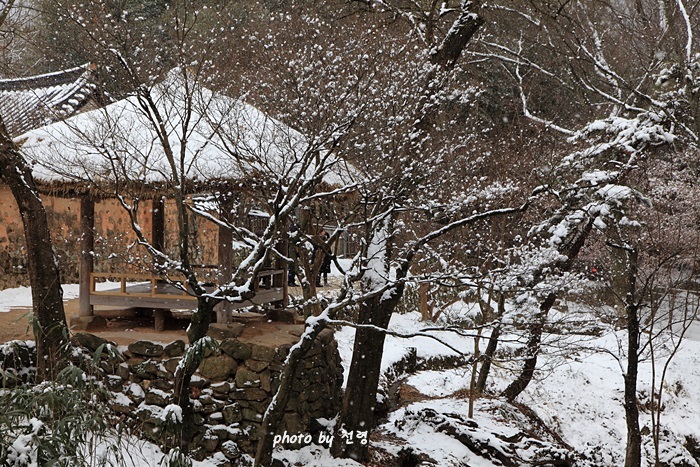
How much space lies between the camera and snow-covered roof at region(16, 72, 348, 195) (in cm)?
648

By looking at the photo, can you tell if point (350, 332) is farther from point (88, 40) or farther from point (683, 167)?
point (683, 167)

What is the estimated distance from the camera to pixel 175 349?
7324 millimetres

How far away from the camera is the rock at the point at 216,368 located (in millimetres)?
7227

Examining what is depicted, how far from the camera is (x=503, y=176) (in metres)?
9.81

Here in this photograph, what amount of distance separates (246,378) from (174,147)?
2.97 m

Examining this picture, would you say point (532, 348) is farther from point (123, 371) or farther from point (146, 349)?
point (123, 371)

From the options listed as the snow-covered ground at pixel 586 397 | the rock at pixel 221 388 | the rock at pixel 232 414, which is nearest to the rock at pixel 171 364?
the rock at pixel 221 388

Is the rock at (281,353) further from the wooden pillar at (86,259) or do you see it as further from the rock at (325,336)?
the wooden pillar at (86,259)

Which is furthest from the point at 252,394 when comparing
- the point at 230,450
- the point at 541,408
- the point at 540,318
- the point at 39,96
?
the point at 39,96

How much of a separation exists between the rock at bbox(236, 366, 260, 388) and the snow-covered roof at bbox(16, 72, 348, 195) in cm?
226

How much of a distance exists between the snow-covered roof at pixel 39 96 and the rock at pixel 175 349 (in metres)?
4.80

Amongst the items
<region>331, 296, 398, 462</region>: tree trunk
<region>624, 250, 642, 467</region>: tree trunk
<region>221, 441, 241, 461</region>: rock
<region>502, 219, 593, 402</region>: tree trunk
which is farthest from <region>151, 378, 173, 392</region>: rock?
<region>624, 250, 642, 467</region>: tree trunk

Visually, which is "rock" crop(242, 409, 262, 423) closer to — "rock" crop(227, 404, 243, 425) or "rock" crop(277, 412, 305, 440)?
"rock" crop(227, 404, 243, 425)

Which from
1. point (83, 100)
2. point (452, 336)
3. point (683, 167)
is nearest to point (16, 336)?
point (83, 100)
